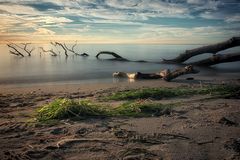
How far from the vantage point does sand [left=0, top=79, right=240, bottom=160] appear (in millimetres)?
4598

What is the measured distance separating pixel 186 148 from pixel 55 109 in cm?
336

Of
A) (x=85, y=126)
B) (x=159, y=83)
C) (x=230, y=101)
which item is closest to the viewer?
(x=85, y=126)

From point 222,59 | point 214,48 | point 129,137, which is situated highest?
point 214,48

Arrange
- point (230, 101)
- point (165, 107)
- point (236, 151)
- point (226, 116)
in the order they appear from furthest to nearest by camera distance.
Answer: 1. point (230, 101)
2. point (165, 107)
3. point (226, 116)
4. point (236, 151)

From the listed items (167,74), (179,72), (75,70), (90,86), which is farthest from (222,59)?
(75,70)

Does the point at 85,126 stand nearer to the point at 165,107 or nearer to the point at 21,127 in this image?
the point at 21,127

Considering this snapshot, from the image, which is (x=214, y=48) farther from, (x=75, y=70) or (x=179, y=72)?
(x=75, y=70)

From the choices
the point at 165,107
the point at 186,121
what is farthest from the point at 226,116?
the point at 165,107

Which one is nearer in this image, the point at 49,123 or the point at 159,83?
the point at 49,123

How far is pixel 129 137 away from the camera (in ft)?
17.6

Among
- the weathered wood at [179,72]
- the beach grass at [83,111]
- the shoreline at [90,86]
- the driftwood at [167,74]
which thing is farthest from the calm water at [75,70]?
the beach grass at [83,111]

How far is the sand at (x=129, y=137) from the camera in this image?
4598 mm

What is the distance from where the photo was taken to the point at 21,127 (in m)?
6.02

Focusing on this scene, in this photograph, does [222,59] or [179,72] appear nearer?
[179,72]
